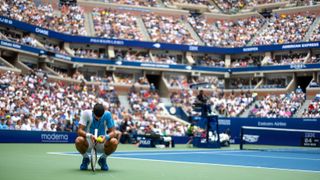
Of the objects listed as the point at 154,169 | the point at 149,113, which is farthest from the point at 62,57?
the point at 154,169

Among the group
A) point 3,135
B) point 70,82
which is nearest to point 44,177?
point 3,135

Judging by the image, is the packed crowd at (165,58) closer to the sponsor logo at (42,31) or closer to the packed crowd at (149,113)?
the packed crowd at (149,113)

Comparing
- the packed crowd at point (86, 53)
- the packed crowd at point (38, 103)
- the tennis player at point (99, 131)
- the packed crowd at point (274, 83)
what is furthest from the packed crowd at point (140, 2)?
the tennis player at point (99, 131)

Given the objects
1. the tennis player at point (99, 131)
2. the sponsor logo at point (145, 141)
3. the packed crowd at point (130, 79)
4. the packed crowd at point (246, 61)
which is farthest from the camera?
the packed crowd at point (246, 61)

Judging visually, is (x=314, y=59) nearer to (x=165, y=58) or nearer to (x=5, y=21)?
(x=165, y=58)

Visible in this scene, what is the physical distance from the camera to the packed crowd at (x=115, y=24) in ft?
185

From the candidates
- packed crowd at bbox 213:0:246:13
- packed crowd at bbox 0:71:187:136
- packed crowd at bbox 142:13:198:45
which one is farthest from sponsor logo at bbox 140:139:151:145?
packed crowd at bbox 213:0:246:13

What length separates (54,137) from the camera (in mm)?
29859

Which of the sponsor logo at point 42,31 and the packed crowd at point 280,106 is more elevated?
the sponsor logo at point 42,31

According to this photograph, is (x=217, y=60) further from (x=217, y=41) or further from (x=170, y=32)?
(x=170, y=32)

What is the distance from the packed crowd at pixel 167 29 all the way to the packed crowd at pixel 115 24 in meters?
2.00

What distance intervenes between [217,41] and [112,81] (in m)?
17.4

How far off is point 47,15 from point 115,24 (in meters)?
9.39

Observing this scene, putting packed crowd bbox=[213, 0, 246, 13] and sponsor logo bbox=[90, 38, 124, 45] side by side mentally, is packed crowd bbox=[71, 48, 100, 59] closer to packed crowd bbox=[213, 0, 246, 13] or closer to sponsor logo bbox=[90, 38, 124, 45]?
sponsor logo bbox=[90, 38, 124, 45]
